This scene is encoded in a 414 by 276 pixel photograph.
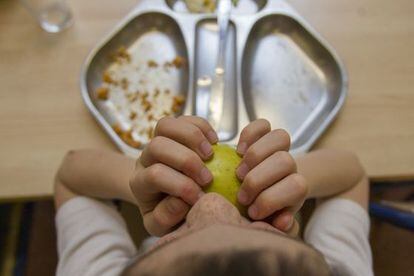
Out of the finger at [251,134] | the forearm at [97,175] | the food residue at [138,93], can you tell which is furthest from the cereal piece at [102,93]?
the finger at [251,134]

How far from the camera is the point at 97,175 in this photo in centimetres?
72

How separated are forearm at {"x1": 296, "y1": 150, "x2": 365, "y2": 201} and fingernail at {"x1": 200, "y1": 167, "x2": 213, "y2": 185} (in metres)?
0.30

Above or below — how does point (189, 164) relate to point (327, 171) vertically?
above

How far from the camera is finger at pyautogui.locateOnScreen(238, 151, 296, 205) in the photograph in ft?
1.49

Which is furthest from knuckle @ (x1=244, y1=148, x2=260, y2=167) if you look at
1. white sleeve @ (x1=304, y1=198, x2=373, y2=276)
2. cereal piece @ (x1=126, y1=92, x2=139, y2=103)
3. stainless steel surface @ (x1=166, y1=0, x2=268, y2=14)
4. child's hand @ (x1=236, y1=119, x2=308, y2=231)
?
stainless steel surface @ (x1=166, y1=0, x2=268, y2=14)

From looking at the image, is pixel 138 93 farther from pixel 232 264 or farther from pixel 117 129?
pixel 232 264

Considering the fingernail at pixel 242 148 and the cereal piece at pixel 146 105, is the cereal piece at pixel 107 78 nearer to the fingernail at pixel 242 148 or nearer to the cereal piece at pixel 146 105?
the cereal piece at pixel 146 105

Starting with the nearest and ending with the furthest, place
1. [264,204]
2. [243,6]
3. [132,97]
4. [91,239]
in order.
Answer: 1. [264,204]
2. [91,239]
3. [132,97]
4. [243,6]

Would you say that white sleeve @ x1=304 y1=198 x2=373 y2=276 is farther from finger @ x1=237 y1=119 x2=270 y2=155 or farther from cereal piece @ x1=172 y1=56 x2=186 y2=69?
cereal piece @ x1=172 y1=56 x2=186 y2=69

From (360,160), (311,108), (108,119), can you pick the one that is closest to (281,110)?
(311,108)

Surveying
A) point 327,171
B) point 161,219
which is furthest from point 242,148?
point 327,171

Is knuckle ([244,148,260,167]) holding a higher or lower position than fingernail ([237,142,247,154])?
higher

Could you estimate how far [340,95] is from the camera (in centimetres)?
76

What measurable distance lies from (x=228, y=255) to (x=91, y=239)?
0.40 meters
